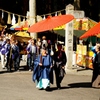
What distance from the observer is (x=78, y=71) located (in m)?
15.6

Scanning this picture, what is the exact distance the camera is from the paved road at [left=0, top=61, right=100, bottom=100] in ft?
32.5

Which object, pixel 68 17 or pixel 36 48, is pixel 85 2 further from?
pixel 68 17

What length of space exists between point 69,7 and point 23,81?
457 cm

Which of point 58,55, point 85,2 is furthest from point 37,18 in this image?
point 85,2

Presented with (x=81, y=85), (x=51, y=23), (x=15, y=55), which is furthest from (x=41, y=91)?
(x=15, y=55)

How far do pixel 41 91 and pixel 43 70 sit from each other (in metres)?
0.71

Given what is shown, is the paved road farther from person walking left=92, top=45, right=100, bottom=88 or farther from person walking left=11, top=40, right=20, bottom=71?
person walking left=11, top=40, right=20, bottom=71

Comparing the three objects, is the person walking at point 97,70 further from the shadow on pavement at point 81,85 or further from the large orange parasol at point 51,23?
the large orange parasol at point 51,23

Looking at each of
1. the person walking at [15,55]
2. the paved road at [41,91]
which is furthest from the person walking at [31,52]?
the paved road at [41,91]

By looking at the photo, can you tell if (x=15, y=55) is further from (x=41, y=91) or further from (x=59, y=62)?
(x=41, y=91)

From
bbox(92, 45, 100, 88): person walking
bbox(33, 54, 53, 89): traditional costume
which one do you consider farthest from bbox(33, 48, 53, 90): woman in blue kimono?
bbox(92, 45, 100, 88): person walking

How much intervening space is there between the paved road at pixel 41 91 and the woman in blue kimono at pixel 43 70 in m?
0.29

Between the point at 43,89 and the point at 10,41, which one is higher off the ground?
the point at 10,41

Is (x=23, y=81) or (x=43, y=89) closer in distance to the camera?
(x=43, y=89)
